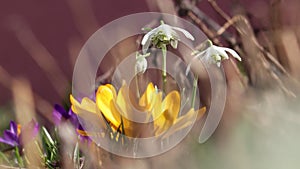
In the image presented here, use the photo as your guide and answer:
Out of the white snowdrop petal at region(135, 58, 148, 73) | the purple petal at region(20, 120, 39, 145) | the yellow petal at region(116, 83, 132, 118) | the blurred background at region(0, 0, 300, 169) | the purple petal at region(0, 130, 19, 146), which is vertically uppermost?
the white snowdrop petal at region(135, 58, 148, 73)

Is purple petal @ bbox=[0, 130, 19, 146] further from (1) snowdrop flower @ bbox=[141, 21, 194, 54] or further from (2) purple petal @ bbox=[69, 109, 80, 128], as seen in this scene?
(1) snowdrop flower @ bbox=[141, 21, 194, 54]

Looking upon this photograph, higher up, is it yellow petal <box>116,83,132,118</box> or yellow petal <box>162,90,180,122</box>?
yellow petal <box>116,83,132,118</box>

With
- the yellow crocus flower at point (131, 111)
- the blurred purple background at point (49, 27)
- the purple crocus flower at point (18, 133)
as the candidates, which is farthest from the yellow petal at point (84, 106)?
the blurred purple background at point (49, 27)

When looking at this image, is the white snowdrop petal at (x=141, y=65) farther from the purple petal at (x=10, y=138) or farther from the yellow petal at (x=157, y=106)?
the purple petal at (x=10, y=138)

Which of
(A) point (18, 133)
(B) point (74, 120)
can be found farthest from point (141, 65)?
(A) point (18, 133)

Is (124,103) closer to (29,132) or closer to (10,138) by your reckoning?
(29,132)

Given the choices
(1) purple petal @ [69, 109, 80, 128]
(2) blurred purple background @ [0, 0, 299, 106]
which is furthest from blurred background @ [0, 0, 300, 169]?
(1) purple petal @ [69, 109, 80, 128]

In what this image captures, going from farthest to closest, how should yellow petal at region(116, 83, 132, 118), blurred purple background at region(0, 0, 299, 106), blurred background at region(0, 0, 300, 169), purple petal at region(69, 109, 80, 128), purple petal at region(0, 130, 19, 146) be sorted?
blurred purple background at region(0, 0, 299, 106), purple petal at region(0, 130, 19, 146), purple petal at region(69, 109, 80, 128), yellow petal at region(116, 83, 132, 118), blurred background at region(0, 0, 300, 169)
